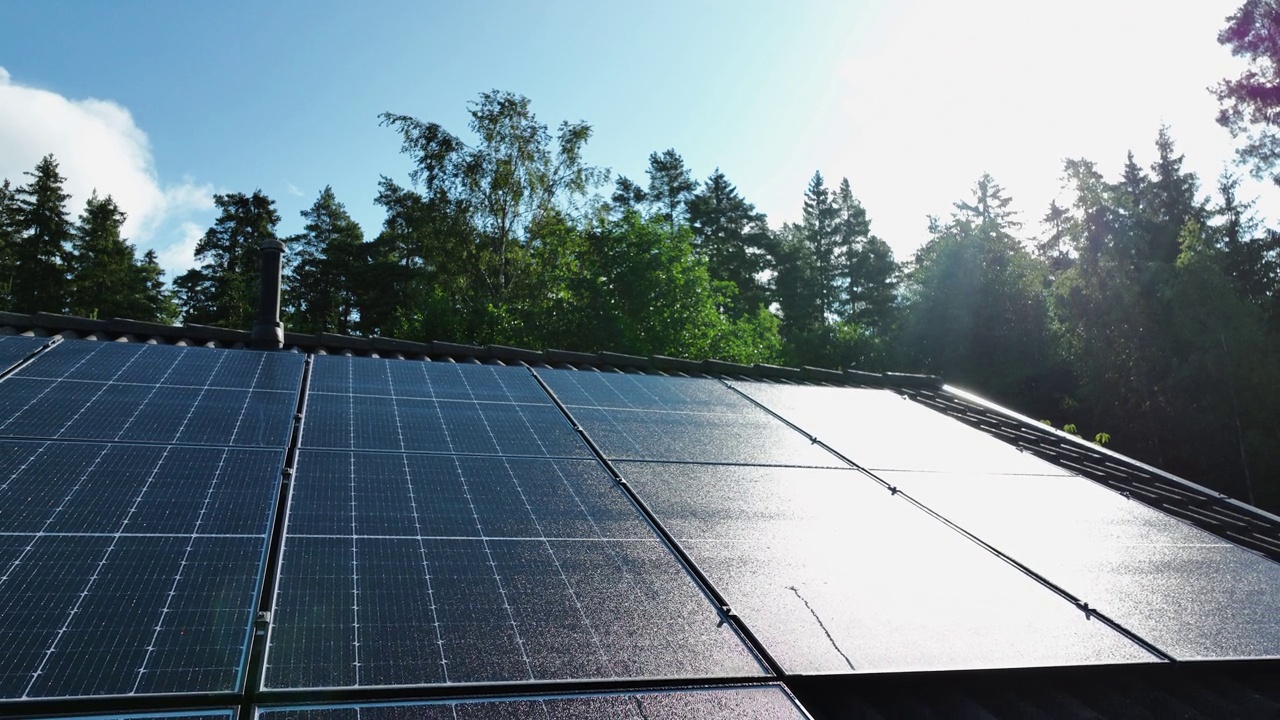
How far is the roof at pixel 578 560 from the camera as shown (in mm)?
2693

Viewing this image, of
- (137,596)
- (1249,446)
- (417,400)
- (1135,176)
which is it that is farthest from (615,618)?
(1135,176)

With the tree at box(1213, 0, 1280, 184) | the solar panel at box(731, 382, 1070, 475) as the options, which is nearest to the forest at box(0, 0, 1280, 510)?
the tree at box(1213, 0, 1280, 184)

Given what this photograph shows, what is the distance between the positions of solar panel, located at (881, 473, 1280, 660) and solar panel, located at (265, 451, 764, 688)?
211 centimetres

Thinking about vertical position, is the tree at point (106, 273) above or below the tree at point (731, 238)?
below

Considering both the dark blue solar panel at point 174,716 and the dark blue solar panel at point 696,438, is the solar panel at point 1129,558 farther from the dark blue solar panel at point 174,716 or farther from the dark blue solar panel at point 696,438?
the dark blue solar panel at point 174,716

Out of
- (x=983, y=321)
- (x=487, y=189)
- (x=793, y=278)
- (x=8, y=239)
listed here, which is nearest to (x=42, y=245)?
(x=8, y=239)

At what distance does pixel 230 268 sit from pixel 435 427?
62.1 metres

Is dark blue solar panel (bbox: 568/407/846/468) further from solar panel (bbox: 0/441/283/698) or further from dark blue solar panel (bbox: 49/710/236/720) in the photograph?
dark blue solar panel (bbox: 49/710/236/720)

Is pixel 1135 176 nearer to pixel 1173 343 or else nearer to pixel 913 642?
pixel 1173 343

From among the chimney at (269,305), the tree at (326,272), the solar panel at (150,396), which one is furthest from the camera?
the tree at (326,272)

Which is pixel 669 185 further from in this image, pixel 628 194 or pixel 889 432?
pixel 889 432

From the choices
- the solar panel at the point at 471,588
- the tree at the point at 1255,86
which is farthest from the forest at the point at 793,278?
the solar panel at the point at 471,588

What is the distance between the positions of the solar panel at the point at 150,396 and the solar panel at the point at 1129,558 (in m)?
3.98

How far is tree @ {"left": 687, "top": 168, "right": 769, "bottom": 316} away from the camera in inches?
2111
